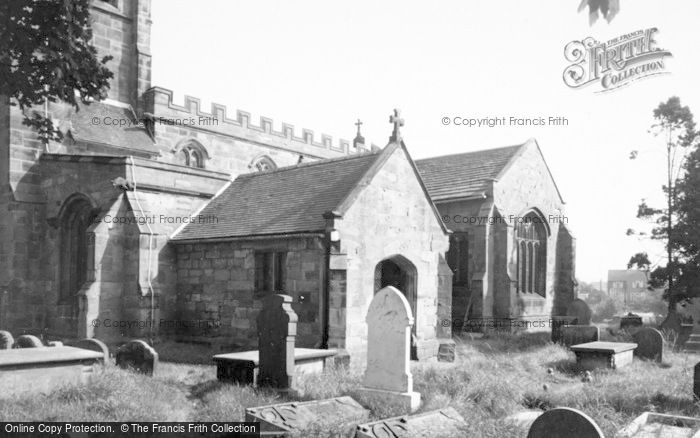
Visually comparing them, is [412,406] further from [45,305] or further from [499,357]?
[45,305]

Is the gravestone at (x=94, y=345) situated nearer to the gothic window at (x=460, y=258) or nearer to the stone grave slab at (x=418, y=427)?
the stone grave slab at (x=418, y=427)

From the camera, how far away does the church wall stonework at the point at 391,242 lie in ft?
47.5

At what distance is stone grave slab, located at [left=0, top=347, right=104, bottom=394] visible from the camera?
9527 mm

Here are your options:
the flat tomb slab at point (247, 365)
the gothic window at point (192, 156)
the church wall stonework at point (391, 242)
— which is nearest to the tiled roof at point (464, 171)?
the church wall stonework at point (391, 242)

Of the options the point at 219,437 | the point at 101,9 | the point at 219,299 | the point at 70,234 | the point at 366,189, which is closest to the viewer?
the point at 219,437

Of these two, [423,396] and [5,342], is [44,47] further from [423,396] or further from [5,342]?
[423,396]

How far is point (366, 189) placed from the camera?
1512 centimetres

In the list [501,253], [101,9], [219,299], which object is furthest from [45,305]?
[501,253]

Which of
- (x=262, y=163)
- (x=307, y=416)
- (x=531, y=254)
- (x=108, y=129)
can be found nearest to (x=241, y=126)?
(x=262, y=163)

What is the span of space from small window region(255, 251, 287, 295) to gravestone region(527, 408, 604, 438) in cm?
991

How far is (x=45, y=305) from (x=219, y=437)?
45.4ft

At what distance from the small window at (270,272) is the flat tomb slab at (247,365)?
338 centimetres

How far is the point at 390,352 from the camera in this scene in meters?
9.98

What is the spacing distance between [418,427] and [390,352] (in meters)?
2.11
